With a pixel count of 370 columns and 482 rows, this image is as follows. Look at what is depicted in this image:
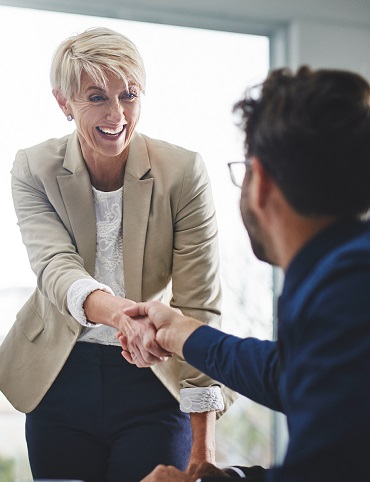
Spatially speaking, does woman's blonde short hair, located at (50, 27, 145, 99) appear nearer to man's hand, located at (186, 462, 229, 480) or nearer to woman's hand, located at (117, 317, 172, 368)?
woman's hand, located at (117, 317, 172, 368)

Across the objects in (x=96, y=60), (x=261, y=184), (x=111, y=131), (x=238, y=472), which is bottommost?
(x=238, y=472)

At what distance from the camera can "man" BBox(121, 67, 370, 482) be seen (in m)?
1.08

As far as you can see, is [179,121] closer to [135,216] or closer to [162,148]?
[162,148]

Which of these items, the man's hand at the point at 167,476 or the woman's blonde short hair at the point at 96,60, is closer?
the man's hand at the point at 167,476

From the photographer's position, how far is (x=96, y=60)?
87.7 inches

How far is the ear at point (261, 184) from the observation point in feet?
→ 4.45

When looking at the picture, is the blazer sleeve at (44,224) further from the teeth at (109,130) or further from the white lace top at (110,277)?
the teeth at (109,130)

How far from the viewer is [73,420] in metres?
2.20

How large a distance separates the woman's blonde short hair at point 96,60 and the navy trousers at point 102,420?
77 centimetres

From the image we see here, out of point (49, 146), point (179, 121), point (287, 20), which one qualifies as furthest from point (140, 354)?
point (287, 20)

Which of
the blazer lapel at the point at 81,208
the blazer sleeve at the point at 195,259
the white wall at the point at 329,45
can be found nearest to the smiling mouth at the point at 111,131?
the blazer lapel at the point at 81,208

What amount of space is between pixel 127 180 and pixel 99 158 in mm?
119

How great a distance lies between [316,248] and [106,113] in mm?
1163

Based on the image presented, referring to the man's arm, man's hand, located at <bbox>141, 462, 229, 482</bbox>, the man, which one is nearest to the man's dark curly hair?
the man
